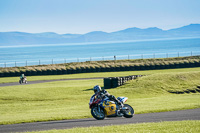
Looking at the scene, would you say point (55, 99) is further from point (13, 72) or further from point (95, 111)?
point (13, 72)

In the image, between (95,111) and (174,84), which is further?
(174,84)

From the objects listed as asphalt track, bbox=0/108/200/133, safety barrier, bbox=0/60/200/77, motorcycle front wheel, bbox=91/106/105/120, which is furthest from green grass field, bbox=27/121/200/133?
safety barrier, bbox=0/60/200/77

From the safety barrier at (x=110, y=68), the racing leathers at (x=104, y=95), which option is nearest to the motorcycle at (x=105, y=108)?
Result: the racing leathers at (x=104, y=95)

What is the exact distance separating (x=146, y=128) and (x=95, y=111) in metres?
3.61

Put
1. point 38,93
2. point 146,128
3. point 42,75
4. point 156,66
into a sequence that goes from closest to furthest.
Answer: point 146,128 → point 38,93 → point 42,75 → point 156,66

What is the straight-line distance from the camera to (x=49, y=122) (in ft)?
57.7

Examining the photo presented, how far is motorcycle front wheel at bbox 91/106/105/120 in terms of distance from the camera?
642 inches

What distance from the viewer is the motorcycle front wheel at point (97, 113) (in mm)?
16298

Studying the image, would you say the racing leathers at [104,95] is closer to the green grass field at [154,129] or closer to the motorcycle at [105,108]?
the motorcycle at [105,108]

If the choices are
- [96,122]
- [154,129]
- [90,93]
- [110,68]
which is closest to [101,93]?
[96,122]

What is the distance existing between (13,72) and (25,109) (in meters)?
38.8

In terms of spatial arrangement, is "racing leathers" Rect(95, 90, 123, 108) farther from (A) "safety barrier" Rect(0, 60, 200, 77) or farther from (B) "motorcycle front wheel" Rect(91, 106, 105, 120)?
(A) "safety barrier" Rect(0, 60, 200, 77)

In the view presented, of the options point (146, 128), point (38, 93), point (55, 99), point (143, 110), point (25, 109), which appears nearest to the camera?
point (146, 128)

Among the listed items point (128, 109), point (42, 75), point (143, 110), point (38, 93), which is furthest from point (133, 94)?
point (42, 75)
